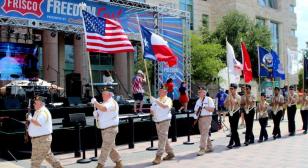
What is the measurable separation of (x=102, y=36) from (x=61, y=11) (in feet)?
26.3

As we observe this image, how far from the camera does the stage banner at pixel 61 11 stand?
1723cm

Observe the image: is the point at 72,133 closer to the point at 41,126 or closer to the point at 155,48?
the point at 155,48

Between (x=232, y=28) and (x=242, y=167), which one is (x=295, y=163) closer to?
(x=242, y=167)

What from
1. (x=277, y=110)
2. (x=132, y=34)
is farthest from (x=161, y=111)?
(x=132, y=34)

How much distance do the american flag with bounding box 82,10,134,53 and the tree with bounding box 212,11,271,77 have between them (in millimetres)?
29265

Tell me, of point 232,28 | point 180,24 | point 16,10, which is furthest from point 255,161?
point 232,28

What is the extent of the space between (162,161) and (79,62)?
19859mm

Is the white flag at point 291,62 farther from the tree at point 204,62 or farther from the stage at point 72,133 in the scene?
the tree at point 204,62

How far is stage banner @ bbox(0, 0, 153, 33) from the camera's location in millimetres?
17234

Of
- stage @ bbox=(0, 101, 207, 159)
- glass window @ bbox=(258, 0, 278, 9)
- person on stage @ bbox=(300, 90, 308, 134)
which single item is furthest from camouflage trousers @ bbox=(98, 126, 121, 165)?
glass window @ bbox=(258, 0, 278, 9)

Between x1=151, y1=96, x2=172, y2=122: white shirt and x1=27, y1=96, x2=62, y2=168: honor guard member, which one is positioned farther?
x1=151, y1=96, x2=172, y2=122: white shirt

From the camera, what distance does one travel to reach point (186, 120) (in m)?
16.4

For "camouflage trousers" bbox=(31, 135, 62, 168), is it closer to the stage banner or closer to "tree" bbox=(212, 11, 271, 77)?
the stage banner

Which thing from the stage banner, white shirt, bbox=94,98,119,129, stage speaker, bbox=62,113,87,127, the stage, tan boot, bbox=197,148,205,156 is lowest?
tan boot, bbox=197,148,205,156
